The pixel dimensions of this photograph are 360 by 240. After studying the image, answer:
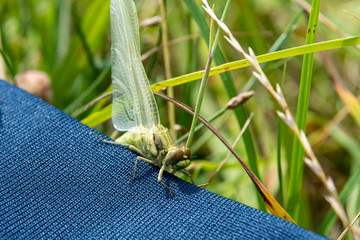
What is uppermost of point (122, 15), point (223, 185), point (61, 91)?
point (122, 15)

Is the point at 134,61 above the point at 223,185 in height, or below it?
above

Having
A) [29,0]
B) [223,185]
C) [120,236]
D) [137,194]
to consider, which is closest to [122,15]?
[137,194]

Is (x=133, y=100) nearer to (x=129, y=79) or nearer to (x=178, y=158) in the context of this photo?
(x=129, y=79)

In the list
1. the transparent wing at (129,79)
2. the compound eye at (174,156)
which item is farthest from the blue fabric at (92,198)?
the transparent wing at (129,79)

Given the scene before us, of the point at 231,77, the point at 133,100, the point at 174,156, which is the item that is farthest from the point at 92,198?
the point at 231,77

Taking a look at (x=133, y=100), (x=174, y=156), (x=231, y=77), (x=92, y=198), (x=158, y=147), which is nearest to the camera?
(x=92, y=198)

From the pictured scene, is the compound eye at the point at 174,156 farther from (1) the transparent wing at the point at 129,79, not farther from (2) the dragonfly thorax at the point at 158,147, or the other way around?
(1) the transparent wing at the point at 129,79

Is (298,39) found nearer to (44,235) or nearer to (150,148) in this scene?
(150,148)
